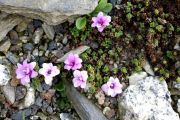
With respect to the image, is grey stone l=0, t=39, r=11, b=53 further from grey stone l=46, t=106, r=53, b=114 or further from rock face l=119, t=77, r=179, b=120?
rock face l=119, t=77, r=179, b=120

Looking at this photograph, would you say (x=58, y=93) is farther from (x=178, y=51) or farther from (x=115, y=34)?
(x=178, y=51)

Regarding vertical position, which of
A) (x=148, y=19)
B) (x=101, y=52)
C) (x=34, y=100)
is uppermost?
(x=148, y=19)

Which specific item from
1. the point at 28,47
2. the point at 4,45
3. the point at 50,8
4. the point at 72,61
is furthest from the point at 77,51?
the point at 4,45

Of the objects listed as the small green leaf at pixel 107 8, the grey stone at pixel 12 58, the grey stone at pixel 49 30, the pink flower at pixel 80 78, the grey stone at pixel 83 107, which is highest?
the small green leaf at pixel 107 8

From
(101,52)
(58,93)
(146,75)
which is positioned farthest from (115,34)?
(58,93)

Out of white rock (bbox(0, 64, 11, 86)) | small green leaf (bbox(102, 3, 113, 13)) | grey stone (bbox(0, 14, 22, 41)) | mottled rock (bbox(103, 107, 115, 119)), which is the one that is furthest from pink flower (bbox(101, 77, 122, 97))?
grey stone (bbox(0, 14, 22, 41))

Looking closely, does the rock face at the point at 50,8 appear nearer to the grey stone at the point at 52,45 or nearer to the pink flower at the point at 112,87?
the grey stone at the point at 52,45

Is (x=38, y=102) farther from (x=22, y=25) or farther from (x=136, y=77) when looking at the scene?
(x=136, y=77)

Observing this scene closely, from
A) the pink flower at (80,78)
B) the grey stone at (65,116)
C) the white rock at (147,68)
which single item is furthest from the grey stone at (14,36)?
the white rock at (147,68)
